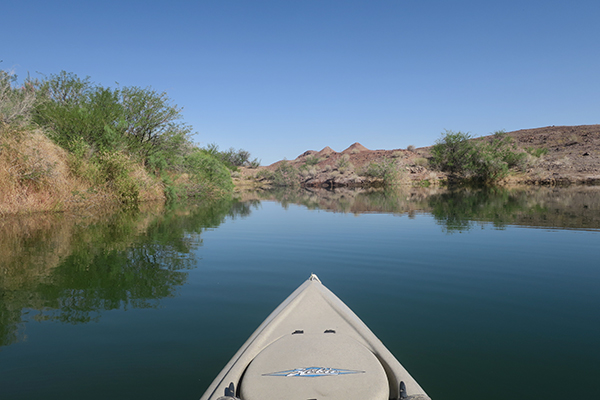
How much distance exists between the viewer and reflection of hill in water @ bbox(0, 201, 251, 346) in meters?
4.17

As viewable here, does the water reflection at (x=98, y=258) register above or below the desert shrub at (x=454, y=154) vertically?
below

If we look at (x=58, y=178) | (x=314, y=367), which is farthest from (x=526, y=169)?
(x=314, y=367)

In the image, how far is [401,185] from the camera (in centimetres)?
3991

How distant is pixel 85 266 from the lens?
232 inches

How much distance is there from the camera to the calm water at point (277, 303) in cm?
269

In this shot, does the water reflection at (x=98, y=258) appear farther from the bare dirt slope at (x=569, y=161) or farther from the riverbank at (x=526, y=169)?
the riverbank at (x=526, y=169)

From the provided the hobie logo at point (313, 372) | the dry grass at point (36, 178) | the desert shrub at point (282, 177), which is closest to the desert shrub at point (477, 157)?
the desert shrub at point (282, 177)

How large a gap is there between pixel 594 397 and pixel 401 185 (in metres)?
38.9

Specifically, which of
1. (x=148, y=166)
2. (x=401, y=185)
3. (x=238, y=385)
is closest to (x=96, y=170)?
(x=148, y=166)

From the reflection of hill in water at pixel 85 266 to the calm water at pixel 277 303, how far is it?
33 millimetres

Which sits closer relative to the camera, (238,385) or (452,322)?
(238,385)

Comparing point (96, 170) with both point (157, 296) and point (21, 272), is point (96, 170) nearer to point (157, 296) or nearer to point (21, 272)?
point (21, 272)

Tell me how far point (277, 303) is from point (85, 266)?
3.78m

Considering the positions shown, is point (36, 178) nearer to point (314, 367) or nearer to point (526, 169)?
point (314, 367)
